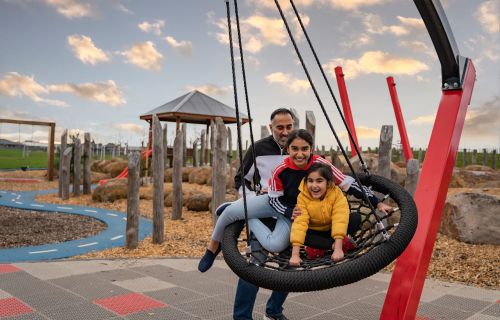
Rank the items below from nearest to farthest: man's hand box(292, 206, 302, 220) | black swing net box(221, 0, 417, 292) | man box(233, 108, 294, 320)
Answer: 1. black swing net box(221, 0, 417, 292)
2. man's hand box(292, 206, 302, 220)
3. man box(233, 108, 294, 320)

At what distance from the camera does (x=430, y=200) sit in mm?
3250

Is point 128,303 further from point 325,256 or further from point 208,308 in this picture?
point 325,256

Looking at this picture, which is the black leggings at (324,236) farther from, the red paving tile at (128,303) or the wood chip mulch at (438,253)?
the wood chip mulch at (438,253)

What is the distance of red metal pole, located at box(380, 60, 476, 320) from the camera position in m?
3.03

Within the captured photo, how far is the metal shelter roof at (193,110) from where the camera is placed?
20.6 metres

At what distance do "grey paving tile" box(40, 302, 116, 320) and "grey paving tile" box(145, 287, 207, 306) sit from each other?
0.60 metres

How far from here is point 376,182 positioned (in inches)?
118

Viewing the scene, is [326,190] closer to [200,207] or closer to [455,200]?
[455,200]

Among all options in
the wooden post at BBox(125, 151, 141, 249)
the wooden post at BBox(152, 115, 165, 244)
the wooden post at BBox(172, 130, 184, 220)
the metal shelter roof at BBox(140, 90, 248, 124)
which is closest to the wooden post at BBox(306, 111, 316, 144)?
the wooden post at BBox(152, 115, 165, 244)

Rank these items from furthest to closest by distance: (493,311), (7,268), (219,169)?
1. (219,169)
2. (7,268)
3. (493,311)

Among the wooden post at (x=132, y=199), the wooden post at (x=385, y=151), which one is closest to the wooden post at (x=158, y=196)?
the wooden post at (x=132, y=199)

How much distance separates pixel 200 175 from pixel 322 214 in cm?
1401

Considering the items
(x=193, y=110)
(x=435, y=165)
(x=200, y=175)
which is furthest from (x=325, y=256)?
(x=193, y=110)

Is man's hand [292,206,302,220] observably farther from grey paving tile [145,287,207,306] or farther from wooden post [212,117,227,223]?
wooden post [212,117,227,223]
